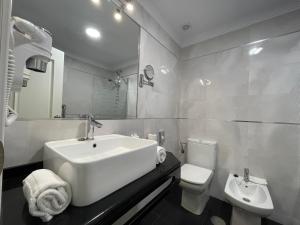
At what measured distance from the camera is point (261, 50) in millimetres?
1646

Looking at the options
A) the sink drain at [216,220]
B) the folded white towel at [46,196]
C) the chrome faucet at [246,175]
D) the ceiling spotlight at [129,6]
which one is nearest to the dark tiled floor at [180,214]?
the sink drain at [216,220]

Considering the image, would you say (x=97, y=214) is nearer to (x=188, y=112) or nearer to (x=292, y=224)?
(x=188, y=112)

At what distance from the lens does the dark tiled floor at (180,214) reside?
4.86ft

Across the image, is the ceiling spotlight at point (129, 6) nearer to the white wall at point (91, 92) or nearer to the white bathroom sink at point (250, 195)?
the white wall at point (91, 92)

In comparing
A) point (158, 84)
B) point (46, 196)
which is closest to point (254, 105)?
point (158, 84)

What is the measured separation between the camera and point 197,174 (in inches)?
65.2

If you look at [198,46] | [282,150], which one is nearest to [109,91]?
[198,46]

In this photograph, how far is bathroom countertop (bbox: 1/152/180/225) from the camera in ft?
1.50

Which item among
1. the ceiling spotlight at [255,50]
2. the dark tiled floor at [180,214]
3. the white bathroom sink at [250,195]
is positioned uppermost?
the ceiling spotlight at [255,50]

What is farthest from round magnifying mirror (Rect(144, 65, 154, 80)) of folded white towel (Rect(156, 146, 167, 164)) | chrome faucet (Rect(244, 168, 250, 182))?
chrome faucet (Rect(244, 168, 250, 182))

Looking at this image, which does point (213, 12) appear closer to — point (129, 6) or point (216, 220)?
point (129, 6)

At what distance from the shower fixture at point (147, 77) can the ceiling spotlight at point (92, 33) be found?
1.82 ft

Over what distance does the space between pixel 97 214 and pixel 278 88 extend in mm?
2025

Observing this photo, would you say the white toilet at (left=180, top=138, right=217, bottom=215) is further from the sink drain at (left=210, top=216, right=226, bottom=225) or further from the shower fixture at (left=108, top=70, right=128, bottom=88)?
the shower fixture at (left=108, top=70, right=128, bottom=88)
